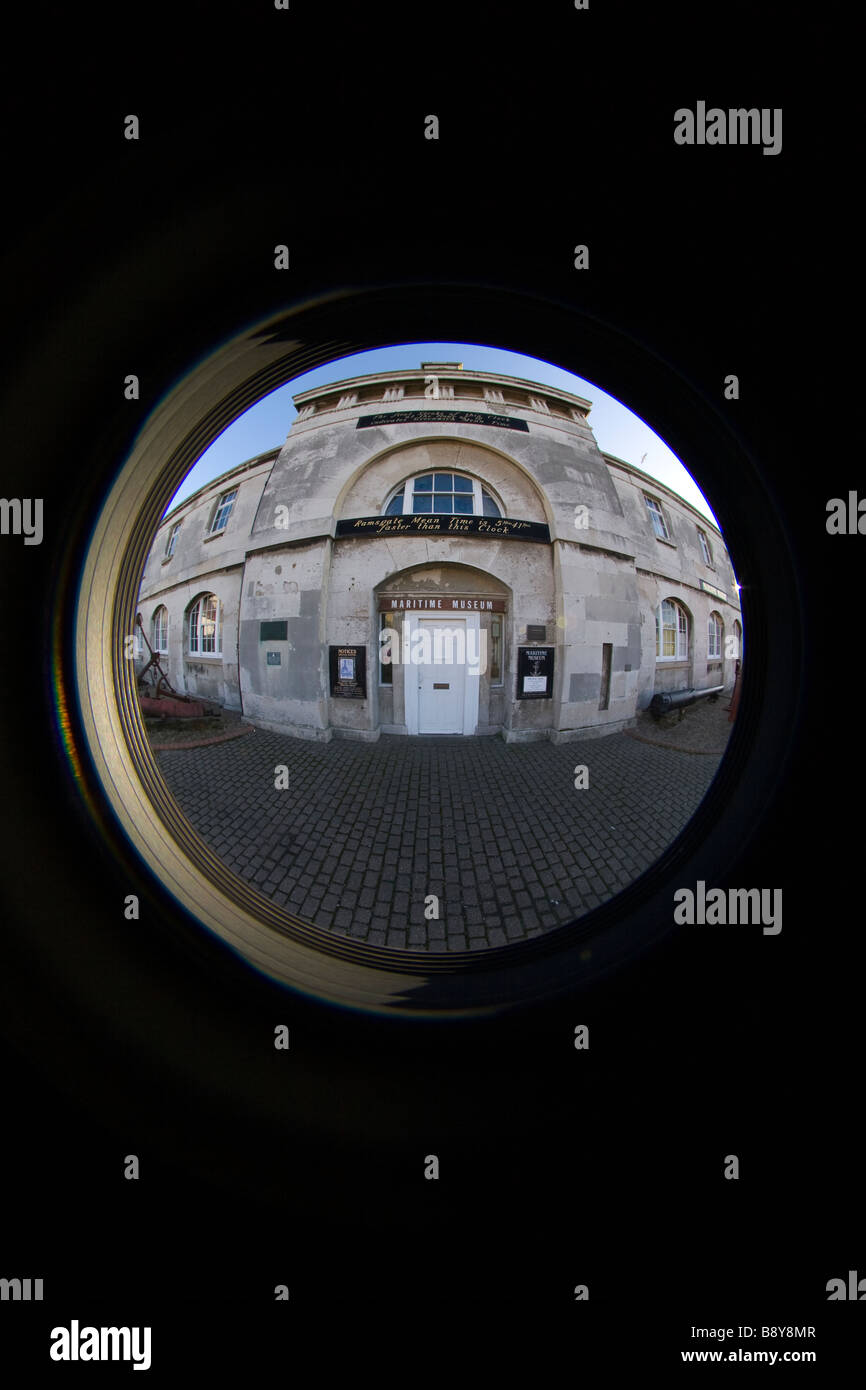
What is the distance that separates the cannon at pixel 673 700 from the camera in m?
3.07

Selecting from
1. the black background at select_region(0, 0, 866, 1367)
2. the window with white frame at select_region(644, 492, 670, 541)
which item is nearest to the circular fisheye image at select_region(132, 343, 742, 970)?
the window with white frame at select_region(644, 492, 670, 541)

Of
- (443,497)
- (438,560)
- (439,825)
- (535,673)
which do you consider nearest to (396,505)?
(443,497)

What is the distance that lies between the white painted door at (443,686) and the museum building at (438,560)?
0.49m

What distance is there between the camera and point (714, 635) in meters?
3.26

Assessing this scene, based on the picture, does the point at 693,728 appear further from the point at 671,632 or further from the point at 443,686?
the point at 443,686

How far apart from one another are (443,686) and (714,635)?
8.19ft

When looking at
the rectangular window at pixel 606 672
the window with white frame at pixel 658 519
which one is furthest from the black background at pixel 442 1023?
the window with white frame at pixel 658 519

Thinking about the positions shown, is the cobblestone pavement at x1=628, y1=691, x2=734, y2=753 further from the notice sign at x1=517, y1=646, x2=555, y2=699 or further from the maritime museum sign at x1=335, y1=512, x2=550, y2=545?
the maritime museum sign at x1=335, y1=512, x2=550, y2=545

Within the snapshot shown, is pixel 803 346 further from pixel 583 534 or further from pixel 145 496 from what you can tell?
pixel 583 534

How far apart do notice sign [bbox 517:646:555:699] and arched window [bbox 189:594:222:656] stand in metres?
2.61

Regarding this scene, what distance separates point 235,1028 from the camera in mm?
1106

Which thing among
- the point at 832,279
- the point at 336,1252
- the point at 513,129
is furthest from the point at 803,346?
the point at 336,1252

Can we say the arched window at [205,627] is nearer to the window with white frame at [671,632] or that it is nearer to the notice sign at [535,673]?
the notice sign at [535,673]
